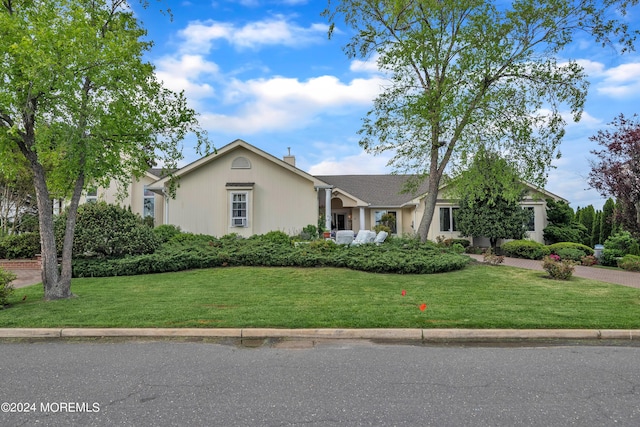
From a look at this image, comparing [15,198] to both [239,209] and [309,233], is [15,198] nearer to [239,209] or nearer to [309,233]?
[239,209]

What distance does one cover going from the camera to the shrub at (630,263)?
46.2 ft

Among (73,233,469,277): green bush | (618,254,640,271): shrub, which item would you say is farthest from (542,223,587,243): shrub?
(73,233,469,277): green bush

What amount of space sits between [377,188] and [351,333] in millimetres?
24422

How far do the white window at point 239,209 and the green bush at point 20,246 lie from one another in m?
8.23

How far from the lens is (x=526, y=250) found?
18.5 metres

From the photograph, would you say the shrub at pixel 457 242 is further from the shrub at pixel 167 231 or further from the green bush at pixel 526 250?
the shrub at pixel 167 231

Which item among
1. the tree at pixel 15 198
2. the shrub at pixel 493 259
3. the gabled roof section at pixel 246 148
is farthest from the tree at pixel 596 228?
the tree at pixel 15 198

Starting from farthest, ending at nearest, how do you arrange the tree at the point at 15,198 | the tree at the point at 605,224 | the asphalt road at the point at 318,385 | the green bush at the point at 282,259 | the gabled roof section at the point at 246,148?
the tree at the point at 605,224
the gabled roof section at the point at 246,148
the tree at the point at 15,198
the green bush at the point at 282,259
the asphalt road at the point at 318,385

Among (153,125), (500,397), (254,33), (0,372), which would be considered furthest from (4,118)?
(500,397)

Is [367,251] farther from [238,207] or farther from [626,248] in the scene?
[626,248]

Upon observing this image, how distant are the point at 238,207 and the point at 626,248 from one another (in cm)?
1770

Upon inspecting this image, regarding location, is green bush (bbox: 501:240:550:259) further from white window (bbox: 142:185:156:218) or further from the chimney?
white window (bbox: 142:185:156:218)

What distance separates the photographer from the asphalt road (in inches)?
134

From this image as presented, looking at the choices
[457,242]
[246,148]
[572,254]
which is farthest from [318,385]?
[457,242]
